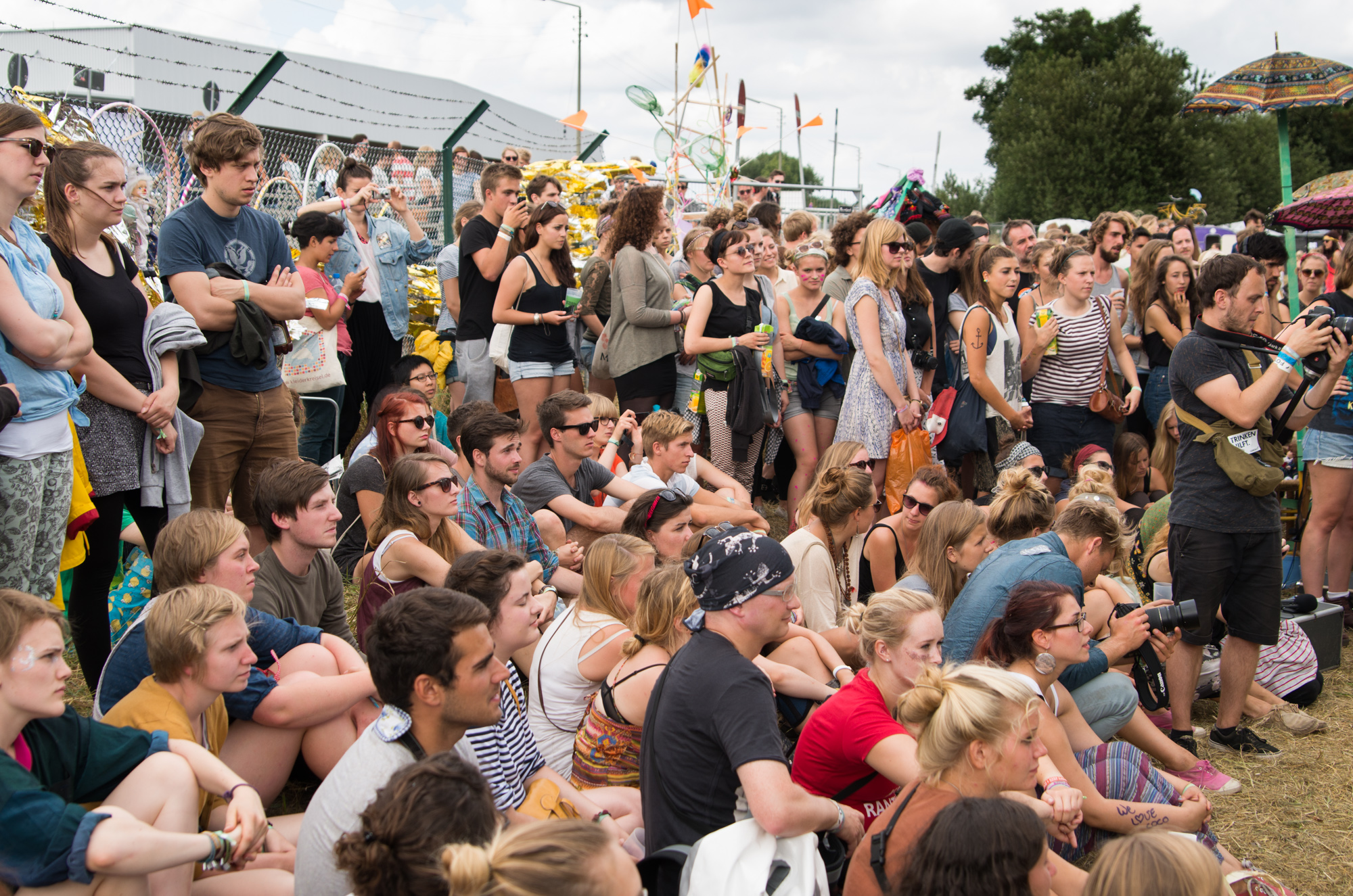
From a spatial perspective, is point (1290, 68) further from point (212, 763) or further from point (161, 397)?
point (212, 763)

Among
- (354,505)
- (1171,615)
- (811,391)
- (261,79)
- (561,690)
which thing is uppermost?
(261,79)

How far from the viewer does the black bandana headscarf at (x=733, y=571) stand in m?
2.52

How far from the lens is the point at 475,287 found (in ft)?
21.1

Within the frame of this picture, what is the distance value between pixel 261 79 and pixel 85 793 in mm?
6602

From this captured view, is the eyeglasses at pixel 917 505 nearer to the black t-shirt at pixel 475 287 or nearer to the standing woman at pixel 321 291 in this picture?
the black t-shirt at pixel 475 287

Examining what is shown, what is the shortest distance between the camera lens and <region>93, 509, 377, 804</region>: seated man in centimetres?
283

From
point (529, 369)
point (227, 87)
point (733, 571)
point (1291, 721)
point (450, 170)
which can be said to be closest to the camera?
point (733, 571)

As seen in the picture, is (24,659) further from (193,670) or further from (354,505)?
(354,505)

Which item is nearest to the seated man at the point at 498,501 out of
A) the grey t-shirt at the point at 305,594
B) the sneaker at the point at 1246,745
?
the grey t-shirt at the point at 305,594

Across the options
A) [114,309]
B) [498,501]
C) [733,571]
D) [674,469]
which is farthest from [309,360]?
[733,571]

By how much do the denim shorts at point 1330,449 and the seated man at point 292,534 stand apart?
15.6ft

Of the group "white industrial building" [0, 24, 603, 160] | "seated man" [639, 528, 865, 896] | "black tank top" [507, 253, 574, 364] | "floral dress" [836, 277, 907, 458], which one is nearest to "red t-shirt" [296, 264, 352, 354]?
"black tank top" [507, 253, 574, 364]

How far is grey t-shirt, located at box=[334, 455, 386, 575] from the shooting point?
4.54 meters

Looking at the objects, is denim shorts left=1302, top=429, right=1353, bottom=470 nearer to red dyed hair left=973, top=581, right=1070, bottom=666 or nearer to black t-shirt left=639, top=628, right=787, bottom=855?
red dyed hair left=973, top=581, right=1070, bottom=666
